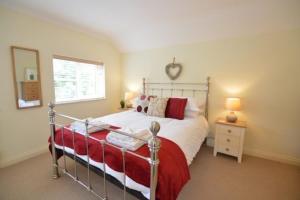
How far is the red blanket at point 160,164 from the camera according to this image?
→ 3.96ft

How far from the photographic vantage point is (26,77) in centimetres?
247

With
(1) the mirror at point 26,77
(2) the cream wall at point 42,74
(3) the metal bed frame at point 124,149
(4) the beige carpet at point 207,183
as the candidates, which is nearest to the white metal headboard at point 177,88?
(3) the metal bed frame at point 124,149

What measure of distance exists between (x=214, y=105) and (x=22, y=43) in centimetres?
364

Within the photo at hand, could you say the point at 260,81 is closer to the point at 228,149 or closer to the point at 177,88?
the point at 228,149

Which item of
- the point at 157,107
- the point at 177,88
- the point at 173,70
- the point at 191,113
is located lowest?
the point at 191,113

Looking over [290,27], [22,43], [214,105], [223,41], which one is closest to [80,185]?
[22,43]

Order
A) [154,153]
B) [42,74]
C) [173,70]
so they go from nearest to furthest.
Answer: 1. [154,153]
2. [42,74]
3. [173,70]

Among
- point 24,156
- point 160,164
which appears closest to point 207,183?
point 160,164

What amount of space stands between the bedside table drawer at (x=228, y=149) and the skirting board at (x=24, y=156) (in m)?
3.29

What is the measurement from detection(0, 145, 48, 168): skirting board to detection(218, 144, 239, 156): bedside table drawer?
3.29 m

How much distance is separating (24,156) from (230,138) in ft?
11.7

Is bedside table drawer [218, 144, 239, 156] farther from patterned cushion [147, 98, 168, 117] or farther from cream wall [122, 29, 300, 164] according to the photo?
patterned cushion [147, 98, 168, 117]

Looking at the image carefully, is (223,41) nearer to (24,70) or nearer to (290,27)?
(290,27)

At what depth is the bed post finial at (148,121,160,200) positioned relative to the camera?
106cm
